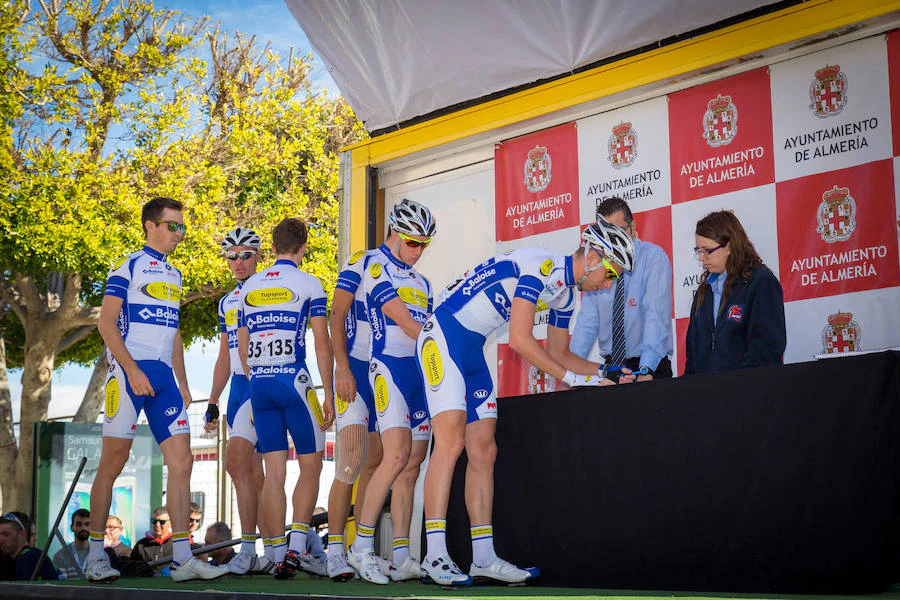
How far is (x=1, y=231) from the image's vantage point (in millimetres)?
14023

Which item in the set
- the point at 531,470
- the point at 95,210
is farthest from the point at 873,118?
the point at 95,210

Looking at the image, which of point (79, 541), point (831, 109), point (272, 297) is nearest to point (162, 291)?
point (272, 297)

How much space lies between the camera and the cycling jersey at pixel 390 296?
203 inches

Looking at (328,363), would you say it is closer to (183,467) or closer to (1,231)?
(183,467)

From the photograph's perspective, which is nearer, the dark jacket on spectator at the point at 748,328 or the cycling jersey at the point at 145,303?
the dark jacket on spectator at the point at 748,328

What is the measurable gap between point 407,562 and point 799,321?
8.58ft

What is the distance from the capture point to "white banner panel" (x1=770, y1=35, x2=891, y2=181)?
5.01m

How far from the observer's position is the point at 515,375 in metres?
6.63

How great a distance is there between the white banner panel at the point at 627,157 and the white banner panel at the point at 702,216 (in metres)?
0.21

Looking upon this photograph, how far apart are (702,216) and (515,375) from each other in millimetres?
1782

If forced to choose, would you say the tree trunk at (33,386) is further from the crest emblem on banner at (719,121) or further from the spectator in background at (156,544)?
the crest emblem on banner at (719,121)

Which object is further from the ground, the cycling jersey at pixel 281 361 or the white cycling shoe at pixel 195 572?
the cycling jersey at pixel 281 361

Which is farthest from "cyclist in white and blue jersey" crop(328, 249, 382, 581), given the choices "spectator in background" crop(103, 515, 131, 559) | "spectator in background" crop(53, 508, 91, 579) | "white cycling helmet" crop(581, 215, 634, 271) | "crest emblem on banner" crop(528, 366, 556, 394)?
"spectator in background" crop(103, 515, 131, 559)

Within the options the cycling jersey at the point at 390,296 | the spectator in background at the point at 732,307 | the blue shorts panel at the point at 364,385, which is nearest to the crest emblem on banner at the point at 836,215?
the spectator in background at the point at 732,307
